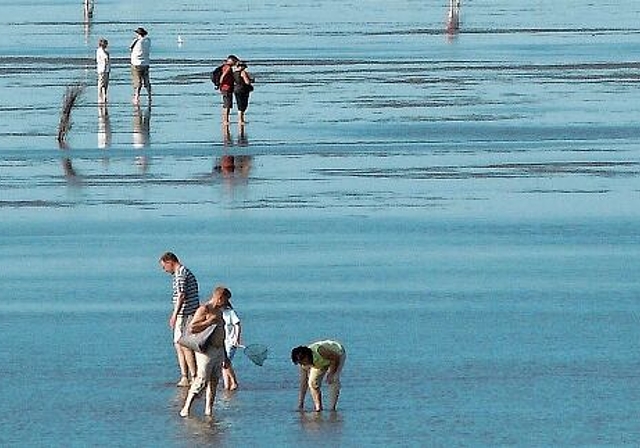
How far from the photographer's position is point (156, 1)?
345 feet

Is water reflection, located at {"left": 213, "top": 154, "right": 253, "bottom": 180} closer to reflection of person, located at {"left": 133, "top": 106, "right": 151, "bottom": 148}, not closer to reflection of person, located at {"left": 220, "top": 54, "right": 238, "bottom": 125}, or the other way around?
reflection of person, located at {"left": 133, "top": 106, "right": 151, "bottom": 148}

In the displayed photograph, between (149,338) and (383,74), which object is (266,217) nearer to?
(149,338)

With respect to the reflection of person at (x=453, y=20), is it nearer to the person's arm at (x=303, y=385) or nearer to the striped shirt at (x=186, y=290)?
the striped shirt at (x=186, y=290)

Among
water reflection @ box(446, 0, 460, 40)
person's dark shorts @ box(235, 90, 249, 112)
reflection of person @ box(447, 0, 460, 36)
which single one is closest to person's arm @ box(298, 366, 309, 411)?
person's dark shorts @ box(235, 90, 249, 112)

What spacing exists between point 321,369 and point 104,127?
21.3 metres

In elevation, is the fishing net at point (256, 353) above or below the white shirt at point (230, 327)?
below

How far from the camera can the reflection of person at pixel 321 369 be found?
1549 centimetres

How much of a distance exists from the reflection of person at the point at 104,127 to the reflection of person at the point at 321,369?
704 inches

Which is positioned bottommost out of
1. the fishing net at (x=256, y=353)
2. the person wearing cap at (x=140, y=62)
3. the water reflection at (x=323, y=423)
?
the water reflection at (x=323, y=423)

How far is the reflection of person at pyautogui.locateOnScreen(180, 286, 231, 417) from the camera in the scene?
1556 cm

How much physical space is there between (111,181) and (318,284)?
27.6 ft

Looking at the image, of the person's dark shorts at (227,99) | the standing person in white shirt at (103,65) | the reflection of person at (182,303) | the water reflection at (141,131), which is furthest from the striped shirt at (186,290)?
the standing person in white shirt at (103,65)

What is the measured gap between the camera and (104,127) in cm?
3631

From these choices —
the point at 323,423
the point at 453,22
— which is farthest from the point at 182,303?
the point at 453,22
